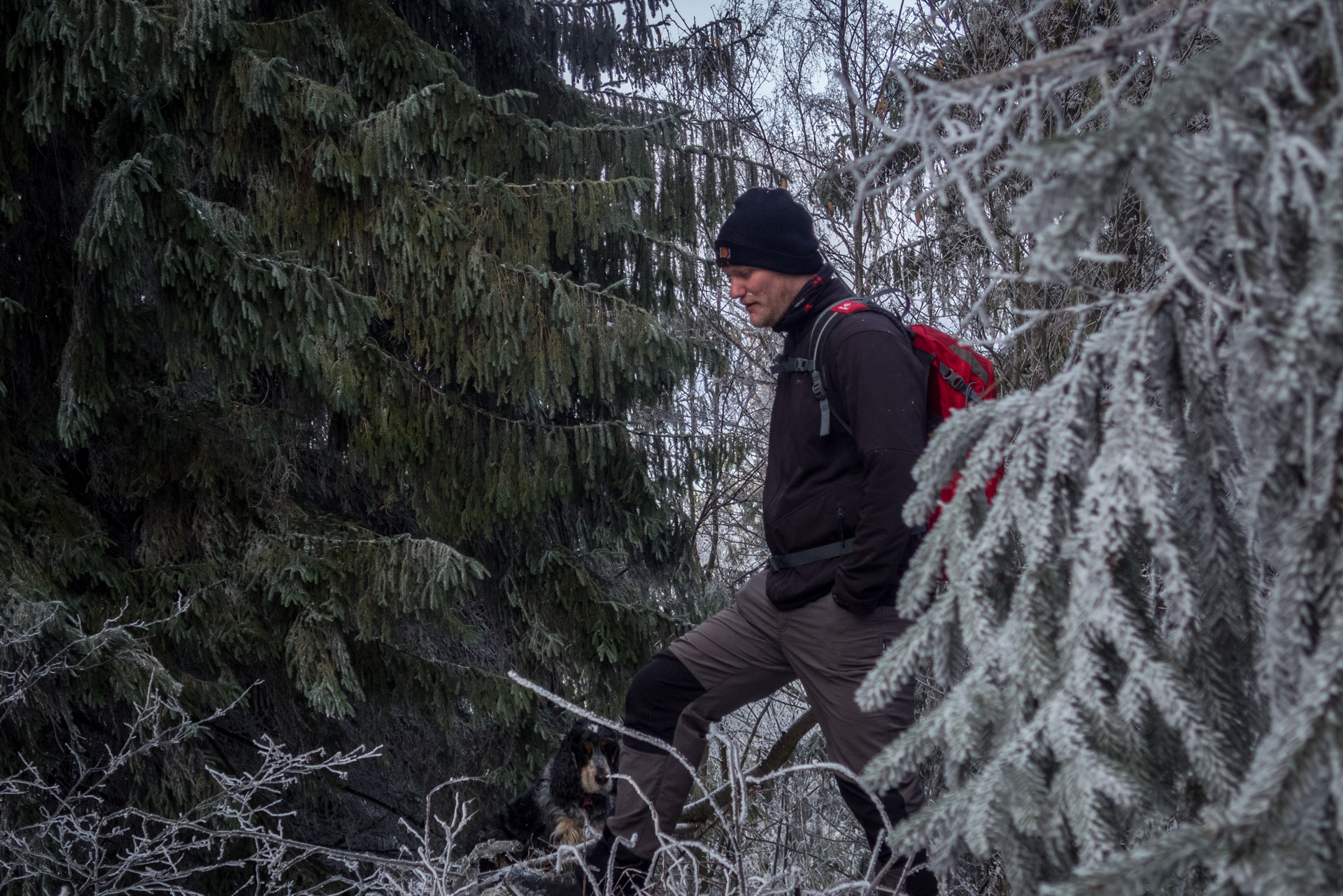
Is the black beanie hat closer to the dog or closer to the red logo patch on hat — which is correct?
the red logo patch on hat

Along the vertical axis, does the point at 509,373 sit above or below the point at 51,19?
below

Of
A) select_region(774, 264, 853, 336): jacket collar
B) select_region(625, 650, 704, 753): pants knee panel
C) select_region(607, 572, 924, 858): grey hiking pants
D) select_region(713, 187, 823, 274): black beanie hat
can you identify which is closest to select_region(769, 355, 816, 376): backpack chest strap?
select_region(774, 264, 853, 336): jacket collar

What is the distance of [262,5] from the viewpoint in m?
6.41

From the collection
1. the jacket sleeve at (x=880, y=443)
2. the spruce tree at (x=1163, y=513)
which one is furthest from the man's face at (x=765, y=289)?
the spruce tree at (x=1163, y=513)

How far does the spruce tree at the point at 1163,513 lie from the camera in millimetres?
973

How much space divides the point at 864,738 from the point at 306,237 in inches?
173

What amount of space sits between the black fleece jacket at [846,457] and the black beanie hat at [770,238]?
0.09m

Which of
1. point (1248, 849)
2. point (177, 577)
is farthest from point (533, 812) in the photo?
point (1248, 849)

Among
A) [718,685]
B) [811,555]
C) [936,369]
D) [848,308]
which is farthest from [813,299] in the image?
[718,685]

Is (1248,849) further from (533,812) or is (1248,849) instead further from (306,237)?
(306,237)

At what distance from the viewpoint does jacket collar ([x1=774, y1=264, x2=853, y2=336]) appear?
318cm

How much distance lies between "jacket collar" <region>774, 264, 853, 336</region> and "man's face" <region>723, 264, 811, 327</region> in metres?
0.03

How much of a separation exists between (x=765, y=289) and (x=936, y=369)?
0.60 metres

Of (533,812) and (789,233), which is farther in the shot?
(533,812)
